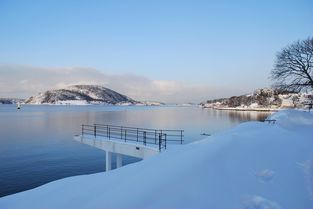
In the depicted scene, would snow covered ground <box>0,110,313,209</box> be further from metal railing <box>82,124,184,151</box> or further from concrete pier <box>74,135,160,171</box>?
concrete pier <box>74,135,160,171</box>

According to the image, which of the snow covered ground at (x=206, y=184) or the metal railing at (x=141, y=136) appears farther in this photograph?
the metal railing at (x=141, y=136)

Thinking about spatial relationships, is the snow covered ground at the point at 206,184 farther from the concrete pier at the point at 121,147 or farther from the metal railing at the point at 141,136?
the concrete pier at the point at 121,147

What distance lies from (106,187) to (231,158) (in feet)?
12.7

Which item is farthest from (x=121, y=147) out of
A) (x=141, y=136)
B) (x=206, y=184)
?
(x=206, y=184)

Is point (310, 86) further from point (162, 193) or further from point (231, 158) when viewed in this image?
point (162, 193)

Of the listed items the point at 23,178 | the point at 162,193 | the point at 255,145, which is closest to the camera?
the point at 162,193

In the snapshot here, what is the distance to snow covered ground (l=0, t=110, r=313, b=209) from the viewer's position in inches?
263

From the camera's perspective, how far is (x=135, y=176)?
8.69 meters

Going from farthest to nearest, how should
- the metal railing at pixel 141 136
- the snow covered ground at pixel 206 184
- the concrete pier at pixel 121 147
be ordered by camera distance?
the concrete pier at pixel 121 147
the metal railing at pixel 141 136
the snow covered ground at pixel 206 184

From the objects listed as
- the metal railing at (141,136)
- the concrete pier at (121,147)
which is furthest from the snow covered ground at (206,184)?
the concrete pier at (121,147)

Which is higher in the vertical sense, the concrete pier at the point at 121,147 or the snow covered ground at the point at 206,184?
the snow covered ground at the point at 206,184

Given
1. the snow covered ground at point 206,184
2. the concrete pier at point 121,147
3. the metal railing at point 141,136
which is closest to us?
the snow covered ground at point 206,184

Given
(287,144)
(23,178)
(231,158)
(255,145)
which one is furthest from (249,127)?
(23,178)

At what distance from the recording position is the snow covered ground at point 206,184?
263 inches
